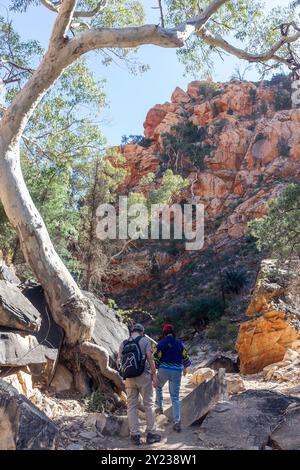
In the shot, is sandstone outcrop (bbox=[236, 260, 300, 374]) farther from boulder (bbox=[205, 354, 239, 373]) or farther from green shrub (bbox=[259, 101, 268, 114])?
green shrub (bbox=[259, 101, 268, 114])

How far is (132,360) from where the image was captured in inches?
175

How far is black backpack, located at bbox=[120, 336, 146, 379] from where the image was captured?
4441 millimetres

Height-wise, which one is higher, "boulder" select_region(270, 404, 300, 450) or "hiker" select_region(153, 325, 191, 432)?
"hiker" select_region(153, 325, 191, 432)

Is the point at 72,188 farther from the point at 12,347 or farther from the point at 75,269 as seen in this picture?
the point at 12,347

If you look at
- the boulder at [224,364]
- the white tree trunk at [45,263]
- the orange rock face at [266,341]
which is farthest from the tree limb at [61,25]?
the boulder at [224,364]

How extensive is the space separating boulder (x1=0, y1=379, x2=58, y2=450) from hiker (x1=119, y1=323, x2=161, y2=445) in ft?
3.49

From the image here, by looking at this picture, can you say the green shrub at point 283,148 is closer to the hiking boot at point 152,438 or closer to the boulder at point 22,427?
the hiking boot at point 152,438

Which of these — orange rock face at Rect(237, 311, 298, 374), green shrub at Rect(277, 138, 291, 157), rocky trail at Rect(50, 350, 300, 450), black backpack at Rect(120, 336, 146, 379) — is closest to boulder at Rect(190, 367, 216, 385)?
orange rock face at Rect(237, 311, 298, 374)

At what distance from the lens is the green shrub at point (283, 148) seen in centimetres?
3183

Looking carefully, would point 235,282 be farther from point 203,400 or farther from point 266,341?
point 203,400

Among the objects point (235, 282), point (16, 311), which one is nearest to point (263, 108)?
point (235, 282)

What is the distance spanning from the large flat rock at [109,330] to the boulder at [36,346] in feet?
2.35
